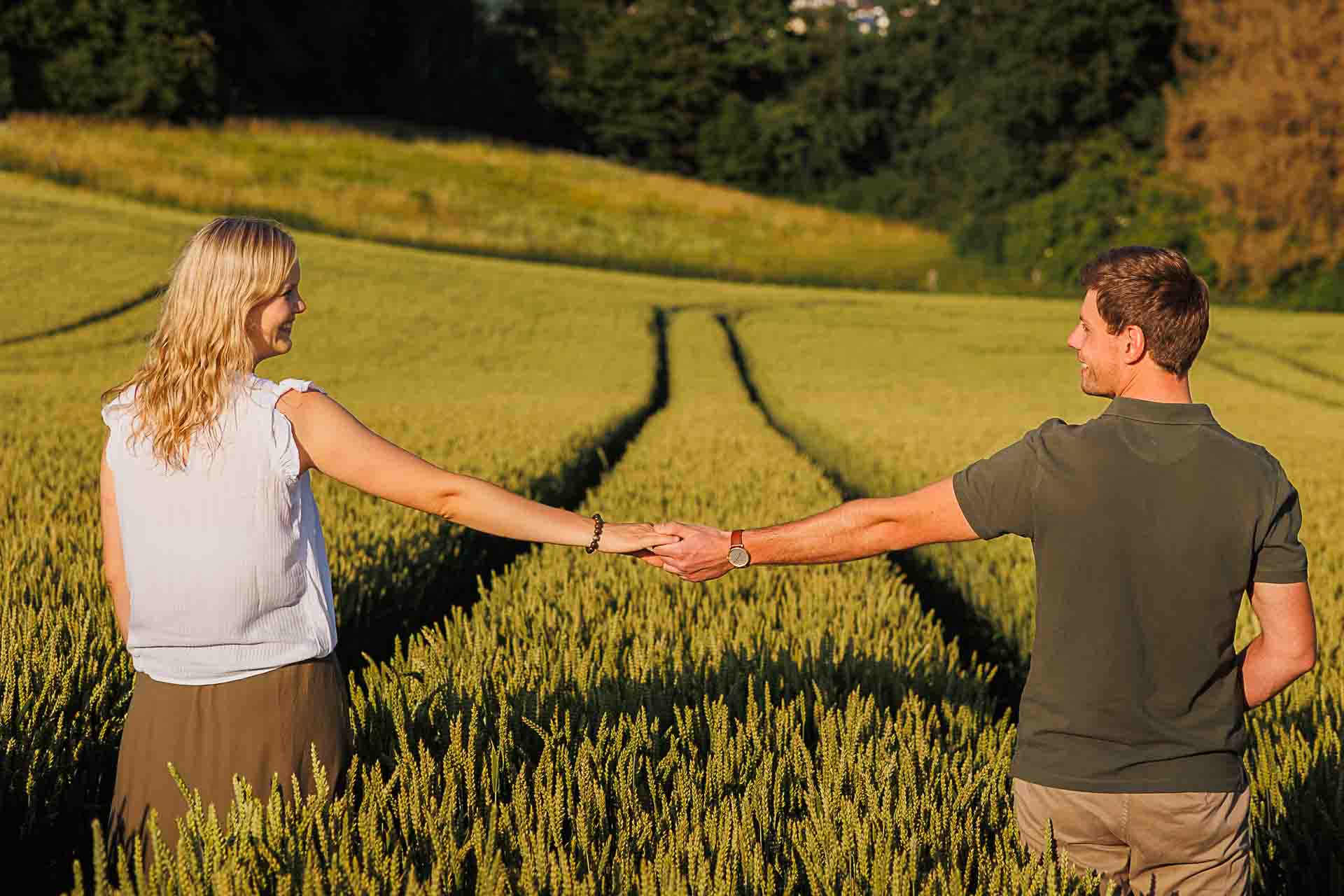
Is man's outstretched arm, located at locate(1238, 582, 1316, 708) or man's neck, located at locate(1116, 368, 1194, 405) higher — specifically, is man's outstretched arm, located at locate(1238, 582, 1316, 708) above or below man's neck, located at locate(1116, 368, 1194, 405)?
below

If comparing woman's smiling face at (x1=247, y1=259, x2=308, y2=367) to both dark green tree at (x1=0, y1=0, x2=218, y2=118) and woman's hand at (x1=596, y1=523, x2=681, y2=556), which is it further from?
dark green tree at (x1=0, y1=0, x2=218, y2=118)

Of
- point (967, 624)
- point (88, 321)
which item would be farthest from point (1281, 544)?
point (88, 321)

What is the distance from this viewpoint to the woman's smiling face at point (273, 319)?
8.93 ft

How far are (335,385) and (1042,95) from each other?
35.7 m

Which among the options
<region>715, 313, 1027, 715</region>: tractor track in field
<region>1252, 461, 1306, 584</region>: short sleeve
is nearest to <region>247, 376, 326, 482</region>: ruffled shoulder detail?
<region>1252, 461, 1306, 584</region>: short sleeve

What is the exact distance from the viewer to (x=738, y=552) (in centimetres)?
360

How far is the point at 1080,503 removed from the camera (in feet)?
8.73

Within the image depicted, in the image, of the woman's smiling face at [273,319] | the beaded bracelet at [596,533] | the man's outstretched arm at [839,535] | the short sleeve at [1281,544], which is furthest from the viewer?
the beaded bracelet at [596,533]

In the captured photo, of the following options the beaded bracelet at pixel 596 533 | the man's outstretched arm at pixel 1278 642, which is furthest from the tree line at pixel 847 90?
the beaded bracelet at pixel 596 533

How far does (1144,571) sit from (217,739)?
6.87 feet

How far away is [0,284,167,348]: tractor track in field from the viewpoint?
2600 cm

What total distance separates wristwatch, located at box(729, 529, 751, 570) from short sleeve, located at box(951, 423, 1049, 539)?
915 millimetres

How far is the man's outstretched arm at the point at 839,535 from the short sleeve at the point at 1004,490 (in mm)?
46

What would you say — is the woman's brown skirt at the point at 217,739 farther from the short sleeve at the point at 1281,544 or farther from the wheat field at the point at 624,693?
the short sleeve at the point at 1281,544
